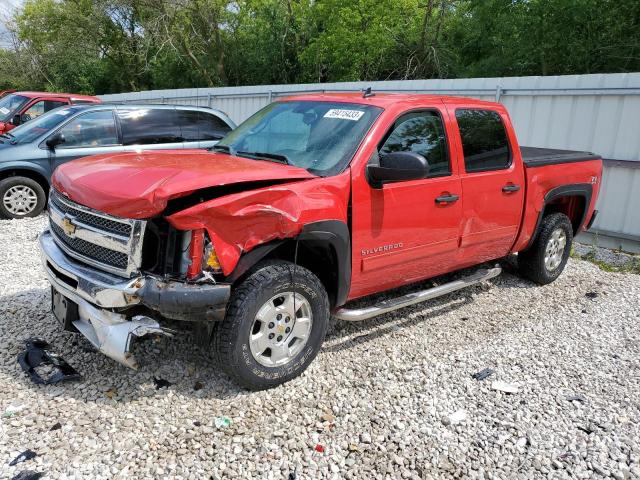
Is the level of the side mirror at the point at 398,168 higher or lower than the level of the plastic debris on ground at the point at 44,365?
higher

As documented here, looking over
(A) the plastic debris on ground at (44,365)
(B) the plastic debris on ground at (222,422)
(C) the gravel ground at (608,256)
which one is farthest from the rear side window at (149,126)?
(C) the gravel ground at (608,256)

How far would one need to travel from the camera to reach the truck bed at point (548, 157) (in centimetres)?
545

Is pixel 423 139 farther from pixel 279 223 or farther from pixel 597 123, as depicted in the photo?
pixel 597 123

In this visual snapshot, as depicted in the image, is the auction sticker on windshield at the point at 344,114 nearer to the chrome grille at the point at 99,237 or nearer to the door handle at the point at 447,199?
the door handle at the point at 447,199

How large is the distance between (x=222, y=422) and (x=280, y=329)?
686mm

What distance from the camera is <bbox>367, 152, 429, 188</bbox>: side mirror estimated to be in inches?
148

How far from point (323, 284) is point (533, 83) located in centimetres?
652

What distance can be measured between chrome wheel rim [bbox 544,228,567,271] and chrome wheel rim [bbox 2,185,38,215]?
284 inches

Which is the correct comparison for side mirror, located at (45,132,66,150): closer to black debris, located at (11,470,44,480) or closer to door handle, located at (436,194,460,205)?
door handle, located at (436,194,460,205)

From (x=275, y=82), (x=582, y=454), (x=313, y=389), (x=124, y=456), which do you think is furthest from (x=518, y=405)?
(x=275, y=82)

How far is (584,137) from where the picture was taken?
27.1 feet

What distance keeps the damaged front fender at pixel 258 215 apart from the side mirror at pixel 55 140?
582 cm

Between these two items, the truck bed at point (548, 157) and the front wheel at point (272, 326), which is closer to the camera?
the front wheel at point (272, 326)

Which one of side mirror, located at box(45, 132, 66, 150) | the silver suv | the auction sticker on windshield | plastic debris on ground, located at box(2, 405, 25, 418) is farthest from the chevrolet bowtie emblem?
side mirror, located at box(45, 132, 66, 150)
